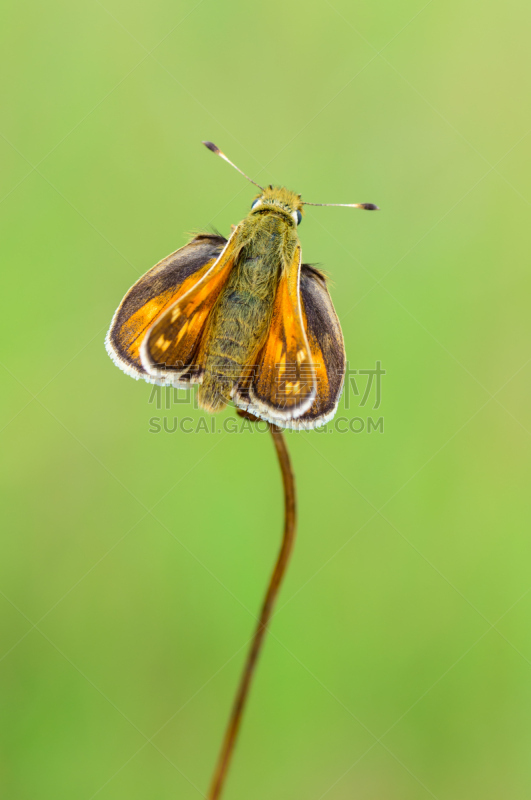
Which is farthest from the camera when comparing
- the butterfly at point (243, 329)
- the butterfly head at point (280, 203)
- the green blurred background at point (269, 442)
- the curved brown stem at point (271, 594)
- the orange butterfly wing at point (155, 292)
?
the green blurred background at point (269, 442)

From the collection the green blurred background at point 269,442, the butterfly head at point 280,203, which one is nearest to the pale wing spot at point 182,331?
the butterfly head at point 280,203

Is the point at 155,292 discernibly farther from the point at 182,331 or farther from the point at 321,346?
the point at 321,346

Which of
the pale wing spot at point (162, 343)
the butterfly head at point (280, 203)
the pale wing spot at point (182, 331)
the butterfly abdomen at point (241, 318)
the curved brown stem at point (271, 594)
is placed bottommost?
the curved brown stem at point (271, 594)

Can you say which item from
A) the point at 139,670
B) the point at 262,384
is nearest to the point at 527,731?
the point at 139,670

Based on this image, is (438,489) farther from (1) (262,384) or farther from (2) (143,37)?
(2) (143,37)

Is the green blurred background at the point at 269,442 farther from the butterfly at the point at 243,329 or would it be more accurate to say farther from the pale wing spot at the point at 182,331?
the pale wing spot at the point at 182,331

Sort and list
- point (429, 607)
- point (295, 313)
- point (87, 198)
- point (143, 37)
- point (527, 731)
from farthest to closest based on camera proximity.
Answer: point (143, 37) < point (87, 198) < point (429, 607) < point (527, 731) < point (295, 313)

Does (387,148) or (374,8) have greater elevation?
(374,8)
